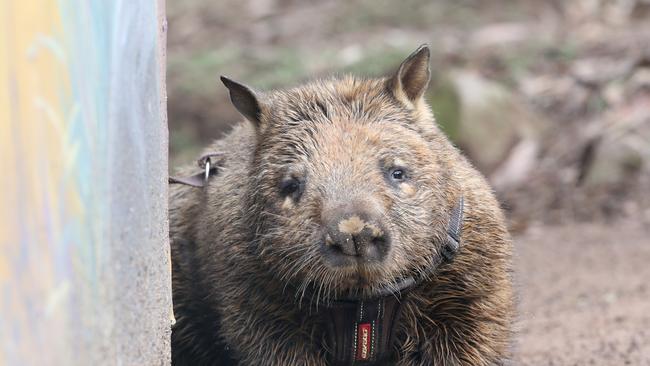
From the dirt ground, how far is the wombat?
2.42 ft

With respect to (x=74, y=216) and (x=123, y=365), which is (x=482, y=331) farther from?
(x=74, y=216)

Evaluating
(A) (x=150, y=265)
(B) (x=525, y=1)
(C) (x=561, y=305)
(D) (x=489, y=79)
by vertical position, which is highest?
(B) (x=525, y=1)

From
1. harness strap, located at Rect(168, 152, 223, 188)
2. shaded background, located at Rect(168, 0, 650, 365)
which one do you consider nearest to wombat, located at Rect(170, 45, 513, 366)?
harness strap, located at Rect(168, 152, 223, 188)

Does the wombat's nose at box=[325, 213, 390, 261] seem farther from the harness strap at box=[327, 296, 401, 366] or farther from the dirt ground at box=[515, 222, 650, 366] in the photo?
the dirt ground at box=[515, 222, 650, 366]

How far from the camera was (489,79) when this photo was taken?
13625mm

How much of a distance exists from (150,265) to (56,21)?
1141 mm

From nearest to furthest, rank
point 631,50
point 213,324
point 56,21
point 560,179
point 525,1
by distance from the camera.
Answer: point 56,21, point 213,324, point 560,179, point 631,50, point 525,1

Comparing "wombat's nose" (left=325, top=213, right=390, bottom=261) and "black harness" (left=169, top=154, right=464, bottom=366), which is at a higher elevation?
"wombat's nose" (left=325, top=213, right=390, bottom=261)

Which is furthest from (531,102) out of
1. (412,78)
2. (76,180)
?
(76,180)

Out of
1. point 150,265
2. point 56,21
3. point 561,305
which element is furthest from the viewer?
point 561,305

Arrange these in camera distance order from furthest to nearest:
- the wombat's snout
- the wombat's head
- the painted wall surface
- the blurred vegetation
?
the blurred vegetation < the wombat's head < the wombat's snout < the painted wall surface

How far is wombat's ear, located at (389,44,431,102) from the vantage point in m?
4.98

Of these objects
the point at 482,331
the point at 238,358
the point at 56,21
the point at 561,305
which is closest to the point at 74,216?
the point at 56,21

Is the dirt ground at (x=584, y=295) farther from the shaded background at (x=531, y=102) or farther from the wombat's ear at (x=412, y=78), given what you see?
the wombat's ear at (x=412, y=78)
